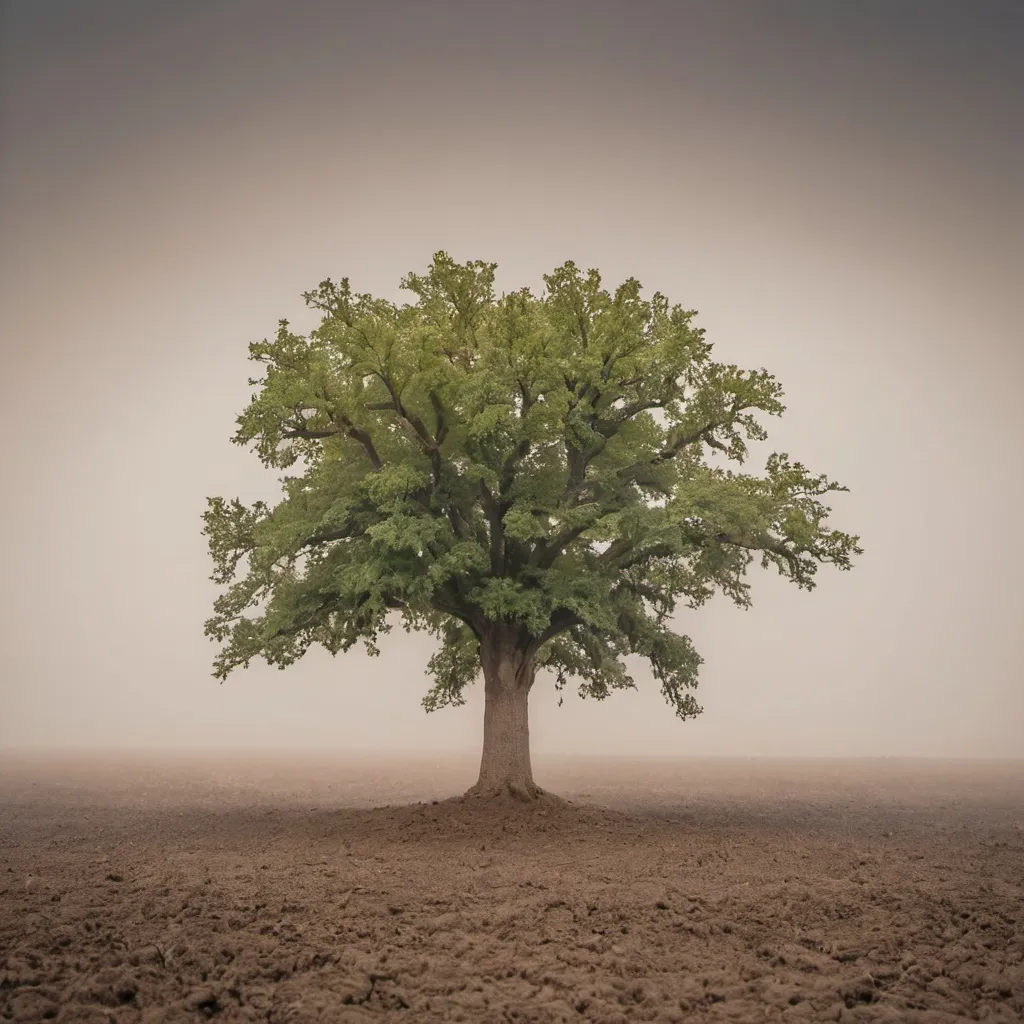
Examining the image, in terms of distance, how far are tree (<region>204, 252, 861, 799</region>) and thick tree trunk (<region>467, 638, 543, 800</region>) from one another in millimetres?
65

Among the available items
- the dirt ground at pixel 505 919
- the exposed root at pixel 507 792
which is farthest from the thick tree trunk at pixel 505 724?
the dirt ground at pixel 505 919

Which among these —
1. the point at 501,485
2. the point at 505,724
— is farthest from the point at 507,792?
the point at 501,485

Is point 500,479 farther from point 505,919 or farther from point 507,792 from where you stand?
point 505,919

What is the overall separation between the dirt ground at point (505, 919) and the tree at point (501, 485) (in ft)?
17.5

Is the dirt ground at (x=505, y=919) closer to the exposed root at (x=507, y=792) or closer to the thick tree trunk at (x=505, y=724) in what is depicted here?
the exposed root at (x=507, y=792)

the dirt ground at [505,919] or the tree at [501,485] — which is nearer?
the dirt ground at [505,919]

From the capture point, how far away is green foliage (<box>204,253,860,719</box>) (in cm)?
2009

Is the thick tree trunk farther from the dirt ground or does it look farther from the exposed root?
the dirt ground

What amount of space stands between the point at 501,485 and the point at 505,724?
694 centimetres

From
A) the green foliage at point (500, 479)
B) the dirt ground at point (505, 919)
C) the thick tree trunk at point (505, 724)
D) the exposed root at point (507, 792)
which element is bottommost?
the dirt ground at point (505, 919)

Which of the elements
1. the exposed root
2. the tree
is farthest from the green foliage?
the exposed root

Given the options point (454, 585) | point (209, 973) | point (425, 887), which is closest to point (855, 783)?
point (454, 585)

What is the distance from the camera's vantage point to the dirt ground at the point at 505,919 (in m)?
7.41

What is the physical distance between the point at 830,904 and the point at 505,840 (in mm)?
8056
